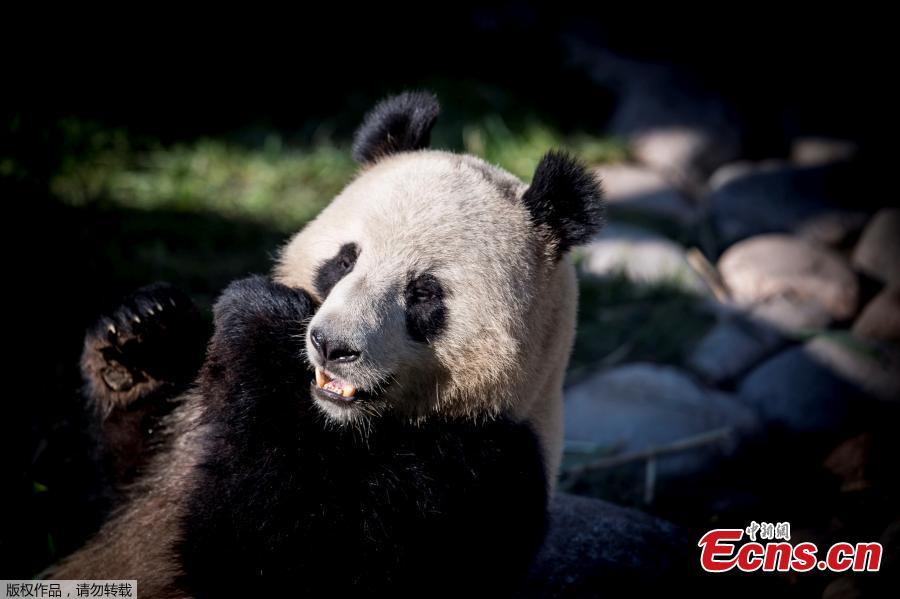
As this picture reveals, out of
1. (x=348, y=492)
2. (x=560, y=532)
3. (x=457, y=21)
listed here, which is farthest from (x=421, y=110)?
(x=457, y=21)

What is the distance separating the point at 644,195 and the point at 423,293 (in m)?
5.29

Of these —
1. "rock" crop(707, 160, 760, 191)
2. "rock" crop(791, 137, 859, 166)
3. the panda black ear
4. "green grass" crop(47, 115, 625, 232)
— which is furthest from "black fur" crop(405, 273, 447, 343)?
"rock" crop(791, 137, 859, 166)

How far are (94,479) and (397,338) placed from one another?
162cm

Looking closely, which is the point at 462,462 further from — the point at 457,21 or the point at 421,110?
the point at 457,21

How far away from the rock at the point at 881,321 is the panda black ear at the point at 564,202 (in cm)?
380

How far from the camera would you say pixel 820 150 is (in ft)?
27.8

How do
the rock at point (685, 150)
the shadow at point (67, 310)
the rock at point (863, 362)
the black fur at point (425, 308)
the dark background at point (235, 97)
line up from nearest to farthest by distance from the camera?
the black fur at point (425, 308) → the shadow at point (67, 310) → the dark background at point (235, 97) → the rock at point (863, 362) → the rock at point (685, 150)

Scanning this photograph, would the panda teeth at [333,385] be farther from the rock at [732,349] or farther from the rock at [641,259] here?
the rock at [641,259]

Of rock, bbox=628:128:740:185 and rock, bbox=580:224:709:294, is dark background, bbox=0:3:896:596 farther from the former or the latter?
rock, bbox=580:224:709:294

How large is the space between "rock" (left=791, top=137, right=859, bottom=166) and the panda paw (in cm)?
678

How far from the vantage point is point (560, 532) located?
3592 mm

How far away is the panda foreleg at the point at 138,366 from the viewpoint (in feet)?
10.3

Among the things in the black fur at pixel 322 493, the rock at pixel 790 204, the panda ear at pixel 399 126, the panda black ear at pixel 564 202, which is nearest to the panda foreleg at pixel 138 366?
the black fur at pixel 322 493

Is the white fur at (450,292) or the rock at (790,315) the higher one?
the rock at (790,315)
